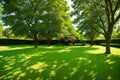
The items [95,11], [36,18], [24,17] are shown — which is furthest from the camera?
[36,18]

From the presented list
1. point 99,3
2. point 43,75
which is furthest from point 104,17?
point 43,75

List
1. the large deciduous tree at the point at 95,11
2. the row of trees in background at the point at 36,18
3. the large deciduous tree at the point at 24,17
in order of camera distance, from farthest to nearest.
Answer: the row of trees in background at the point at 36,18 < the large deciduous tree at the point at 24,17 < the large deciduous tree at the point at 95,11

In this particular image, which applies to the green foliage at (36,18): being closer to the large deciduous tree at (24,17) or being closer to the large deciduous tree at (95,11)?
the large deciduous tree at (24,17)

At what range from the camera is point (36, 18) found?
1283 inches

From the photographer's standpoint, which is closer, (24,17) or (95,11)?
(95,11)

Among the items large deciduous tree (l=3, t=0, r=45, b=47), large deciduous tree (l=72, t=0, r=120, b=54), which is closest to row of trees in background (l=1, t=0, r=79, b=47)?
large deciduous tree (l=3, t=0, r=45, b=47)

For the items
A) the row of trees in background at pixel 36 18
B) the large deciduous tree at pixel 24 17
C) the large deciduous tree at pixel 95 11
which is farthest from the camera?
the row of trees in background at pixel 36 18

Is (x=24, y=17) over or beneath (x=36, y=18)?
over

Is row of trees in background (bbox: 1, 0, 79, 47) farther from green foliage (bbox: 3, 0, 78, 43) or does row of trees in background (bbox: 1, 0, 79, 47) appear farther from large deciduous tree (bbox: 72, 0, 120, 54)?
large deciduous tree (bbox: 72, 0, 120, 54)

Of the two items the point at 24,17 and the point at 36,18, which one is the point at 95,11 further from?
the point at 24,17

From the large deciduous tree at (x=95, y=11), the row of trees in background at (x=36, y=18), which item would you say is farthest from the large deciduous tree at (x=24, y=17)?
the large deciduous tree at (x=95, y=11)

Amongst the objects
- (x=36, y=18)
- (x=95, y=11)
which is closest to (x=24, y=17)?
(x=36, y=18)

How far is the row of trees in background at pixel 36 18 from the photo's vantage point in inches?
1251

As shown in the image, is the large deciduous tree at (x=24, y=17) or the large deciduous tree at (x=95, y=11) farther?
the large deciduous tree at (x=24, y=17)
